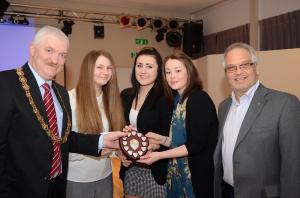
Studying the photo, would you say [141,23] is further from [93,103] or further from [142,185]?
[142,185]

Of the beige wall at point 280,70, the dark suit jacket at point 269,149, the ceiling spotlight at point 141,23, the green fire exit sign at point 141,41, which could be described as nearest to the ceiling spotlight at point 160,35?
the green fire exit sign at point 141,41

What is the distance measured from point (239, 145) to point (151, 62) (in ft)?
3.94

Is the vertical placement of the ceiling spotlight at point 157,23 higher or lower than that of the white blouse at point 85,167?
higher

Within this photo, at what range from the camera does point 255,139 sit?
2.27 meters

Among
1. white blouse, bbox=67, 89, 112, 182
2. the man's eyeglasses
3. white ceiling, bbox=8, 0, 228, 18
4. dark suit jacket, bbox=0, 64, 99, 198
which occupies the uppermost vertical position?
white ceiling, bbox=8, 0, 228, 18

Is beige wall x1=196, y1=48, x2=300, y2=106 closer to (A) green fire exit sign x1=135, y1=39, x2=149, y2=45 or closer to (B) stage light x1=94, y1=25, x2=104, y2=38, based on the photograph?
(A) green fire exit sign x1=135, y1=39, x2=149, y2=45

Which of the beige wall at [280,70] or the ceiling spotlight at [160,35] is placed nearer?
the beige wall at [280,70]

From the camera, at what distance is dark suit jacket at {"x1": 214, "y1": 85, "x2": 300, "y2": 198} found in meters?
2.17

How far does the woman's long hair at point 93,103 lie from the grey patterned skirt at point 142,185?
440mm

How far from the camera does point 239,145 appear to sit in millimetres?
2334

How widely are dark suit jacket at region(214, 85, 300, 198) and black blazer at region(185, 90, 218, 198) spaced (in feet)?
1.04

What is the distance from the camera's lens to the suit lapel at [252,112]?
2.31 meters

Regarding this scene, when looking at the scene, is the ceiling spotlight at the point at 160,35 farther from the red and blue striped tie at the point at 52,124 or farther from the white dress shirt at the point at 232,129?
the red and blue striped tie at the point at 52,124

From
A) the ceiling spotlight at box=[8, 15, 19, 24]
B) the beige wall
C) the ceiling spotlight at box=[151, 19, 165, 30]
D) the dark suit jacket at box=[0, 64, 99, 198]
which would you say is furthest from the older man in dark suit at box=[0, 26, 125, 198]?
the ceiling spotlight at box=[151, 19, 165, 30]
